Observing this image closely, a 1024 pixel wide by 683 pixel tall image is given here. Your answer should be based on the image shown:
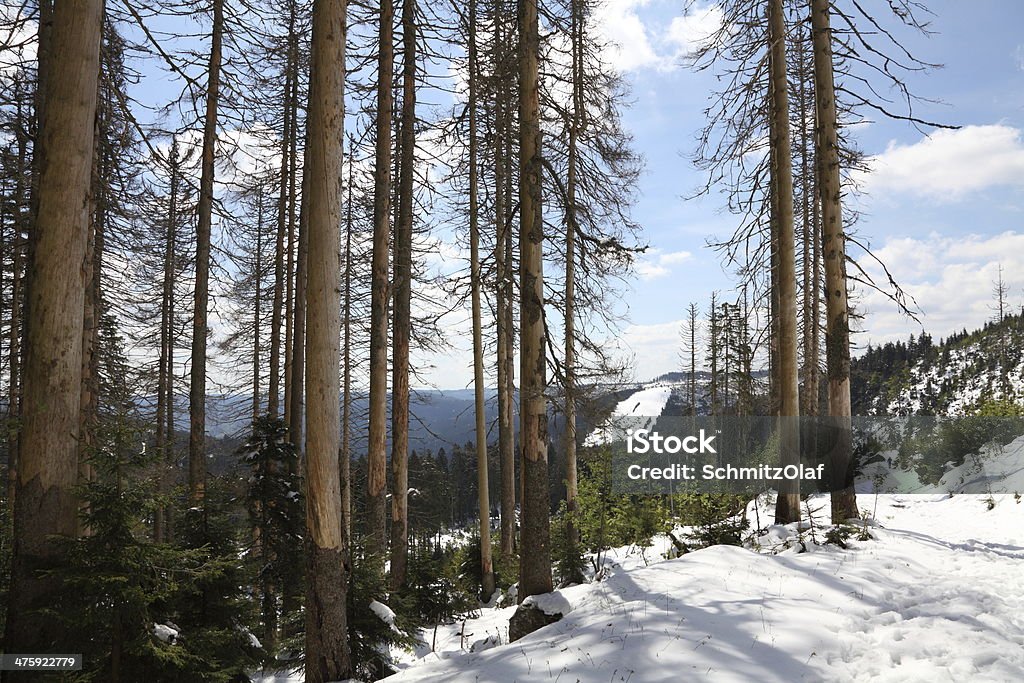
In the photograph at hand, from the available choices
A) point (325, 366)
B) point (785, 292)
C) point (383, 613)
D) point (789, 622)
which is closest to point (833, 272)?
point (785, 292)

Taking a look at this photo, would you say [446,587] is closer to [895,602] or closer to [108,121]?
[895,602]

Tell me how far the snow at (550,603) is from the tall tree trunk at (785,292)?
17.0 feet

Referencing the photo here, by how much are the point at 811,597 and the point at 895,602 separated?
80 cm

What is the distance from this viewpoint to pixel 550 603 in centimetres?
582

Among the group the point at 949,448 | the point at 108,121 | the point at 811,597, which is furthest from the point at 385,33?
the point at 949,448

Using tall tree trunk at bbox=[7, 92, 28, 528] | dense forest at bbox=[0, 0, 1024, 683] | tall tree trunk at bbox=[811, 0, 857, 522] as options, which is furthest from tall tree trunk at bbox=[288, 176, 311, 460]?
tall tree trunk at bbox=[811, 0, 857, 522]

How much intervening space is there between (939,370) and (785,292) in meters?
77.0

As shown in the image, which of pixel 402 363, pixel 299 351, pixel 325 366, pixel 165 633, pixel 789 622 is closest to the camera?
pixel 165 633

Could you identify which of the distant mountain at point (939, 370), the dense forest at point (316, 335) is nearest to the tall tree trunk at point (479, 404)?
the dense forest at point (316, 335)

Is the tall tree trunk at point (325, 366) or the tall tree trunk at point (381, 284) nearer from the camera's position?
the tall tree trunk at point (325, 366)

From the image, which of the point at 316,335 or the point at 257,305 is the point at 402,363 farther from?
the point at 257,305

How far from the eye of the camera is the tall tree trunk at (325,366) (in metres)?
5.02

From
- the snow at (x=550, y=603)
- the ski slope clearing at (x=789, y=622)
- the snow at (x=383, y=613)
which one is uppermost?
the ski slope clearing at (x=789, y=622)

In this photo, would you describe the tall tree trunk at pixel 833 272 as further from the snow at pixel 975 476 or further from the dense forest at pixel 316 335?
the snow at pixel 975 476
